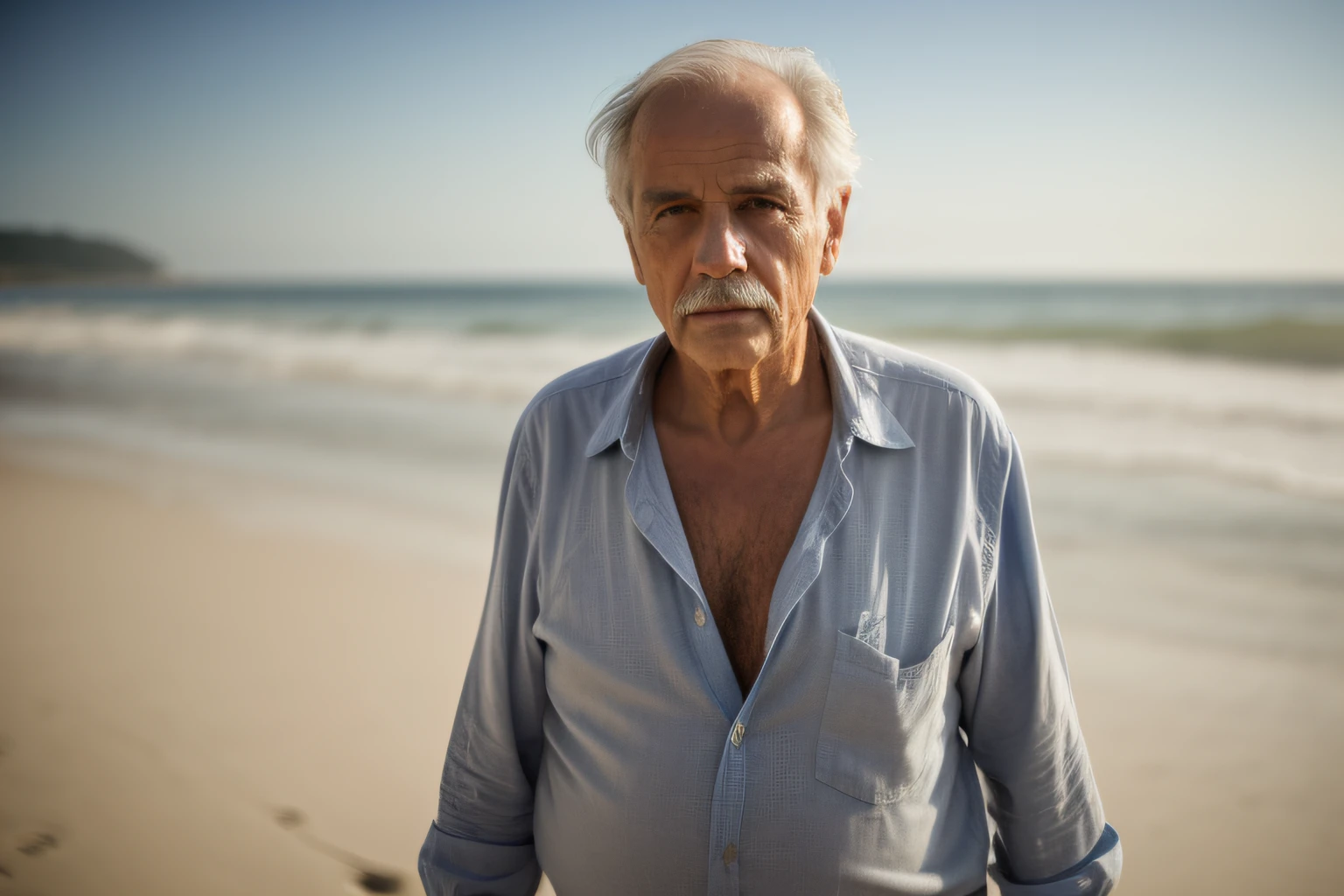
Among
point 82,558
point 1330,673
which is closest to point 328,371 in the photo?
point 82,558

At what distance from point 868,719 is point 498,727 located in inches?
24.6

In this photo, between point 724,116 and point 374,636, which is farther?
point 374,636

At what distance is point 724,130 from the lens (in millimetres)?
1344

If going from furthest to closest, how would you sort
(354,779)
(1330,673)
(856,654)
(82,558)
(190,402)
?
→ 1. (190,402)
2. (82,558)
3. (1330,673)
4. (354,779)
5. (856,654)

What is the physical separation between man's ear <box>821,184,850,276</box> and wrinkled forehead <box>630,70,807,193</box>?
176 mm

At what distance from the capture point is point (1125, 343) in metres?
12.1

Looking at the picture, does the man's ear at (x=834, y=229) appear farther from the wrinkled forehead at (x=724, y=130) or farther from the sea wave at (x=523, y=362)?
the sea wave at (x=523, y=362)

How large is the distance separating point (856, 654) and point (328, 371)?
40.4 feet

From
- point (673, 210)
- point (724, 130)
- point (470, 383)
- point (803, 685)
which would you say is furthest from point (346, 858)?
point (470, 383)

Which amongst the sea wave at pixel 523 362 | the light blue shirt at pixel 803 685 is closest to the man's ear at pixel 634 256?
the light blue shirt at pixel 803 685

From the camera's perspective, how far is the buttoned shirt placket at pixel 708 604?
50.1 inches

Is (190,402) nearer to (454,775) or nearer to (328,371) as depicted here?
(328,371)

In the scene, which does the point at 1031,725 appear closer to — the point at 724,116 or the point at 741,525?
the point at 741,525

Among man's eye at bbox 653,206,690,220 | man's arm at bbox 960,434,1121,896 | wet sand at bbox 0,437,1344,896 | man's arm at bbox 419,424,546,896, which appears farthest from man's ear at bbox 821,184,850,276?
wet sand at bbox 0,437,1344,896
